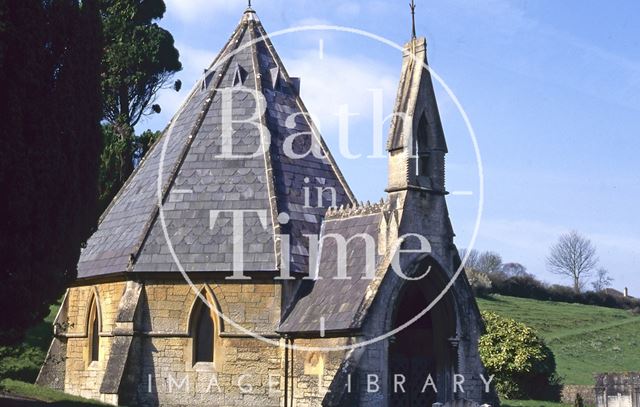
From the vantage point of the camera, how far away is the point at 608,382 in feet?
89.2

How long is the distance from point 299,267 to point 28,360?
1098cm

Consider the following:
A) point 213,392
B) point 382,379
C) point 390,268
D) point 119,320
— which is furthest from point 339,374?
point 119,320

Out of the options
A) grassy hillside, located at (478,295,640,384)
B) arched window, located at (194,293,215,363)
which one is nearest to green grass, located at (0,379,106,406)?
arched window, located at (194,293,215,363)

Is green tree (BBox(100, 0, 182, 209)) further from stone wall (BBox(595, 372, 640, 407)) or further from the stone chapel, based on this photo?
stone wall (BBox(595, 372, 640, 407))

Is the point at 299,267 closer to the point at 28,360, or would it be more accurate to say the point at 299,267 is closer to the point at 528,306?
the point at 28,360

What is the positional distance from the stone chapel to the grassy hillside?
19319mm

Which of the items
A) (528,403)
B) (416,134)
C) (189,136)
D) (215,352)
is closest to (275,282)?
(215,352)

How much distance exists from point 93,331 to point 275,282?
5.99 m

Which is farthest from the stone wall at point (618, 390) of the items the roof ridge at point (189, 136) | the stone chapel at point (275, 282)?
the roof ridge at point (189, 136)

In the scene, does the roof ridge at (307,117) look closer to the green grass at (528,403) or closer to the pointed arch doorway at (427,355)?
the pointed arch doorway at (427,355)

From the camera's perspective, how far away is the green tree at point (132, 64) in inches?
1531

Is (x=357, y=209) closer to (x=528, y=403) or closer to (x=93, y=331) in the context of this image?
(x=93, y=331)

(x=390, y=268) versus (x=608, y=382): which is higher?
(x=390, y=268)

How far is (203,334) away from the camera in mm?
22125
